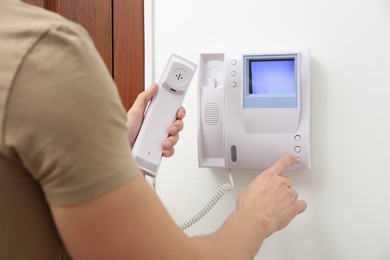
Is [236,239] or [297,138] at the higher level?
[297,138]

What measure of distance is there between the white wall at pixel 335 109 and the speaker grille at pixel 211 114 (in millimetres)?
114

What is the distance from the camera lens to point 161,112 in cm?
75

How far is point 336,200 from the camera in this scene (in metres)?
0.76

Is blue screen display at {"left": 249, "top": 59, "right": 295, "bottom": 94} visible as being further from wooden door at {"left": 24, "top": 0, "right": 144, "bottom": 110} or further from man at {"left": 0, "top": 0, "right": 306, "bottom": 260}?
man at {"left": 0, "top": 0, "right": 306, "bottom": 260}

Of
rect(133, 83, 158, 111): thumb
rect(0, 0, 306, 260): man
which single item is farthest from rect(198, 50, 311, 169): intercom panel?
rect(0, 0, 306, 260): man

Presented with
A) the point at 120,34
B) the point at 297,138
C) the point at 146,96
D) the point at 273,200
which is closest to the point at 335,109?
the point at 297,138

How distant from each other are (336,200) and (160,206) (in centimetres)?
45

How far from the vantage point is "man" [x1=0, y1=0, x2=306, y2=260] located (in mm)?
352

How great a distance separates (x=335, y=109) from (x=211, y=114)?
23cm

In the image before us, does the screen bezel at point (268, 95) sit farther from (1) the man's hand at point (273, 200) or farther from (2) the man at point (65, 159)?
(2) the man at point (65, 159)

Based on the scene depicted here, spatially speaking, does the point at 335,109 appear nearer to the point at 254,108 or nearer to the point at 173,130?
the point at 254,108

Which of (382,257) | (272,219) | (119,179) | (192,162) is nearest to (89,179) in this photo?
(119,179)

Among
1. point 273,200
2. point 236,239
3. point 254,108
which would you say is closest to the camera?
point 236,239

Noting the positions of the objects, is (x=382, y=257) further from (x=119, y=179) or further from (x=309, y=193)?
(x=119, y=179)
